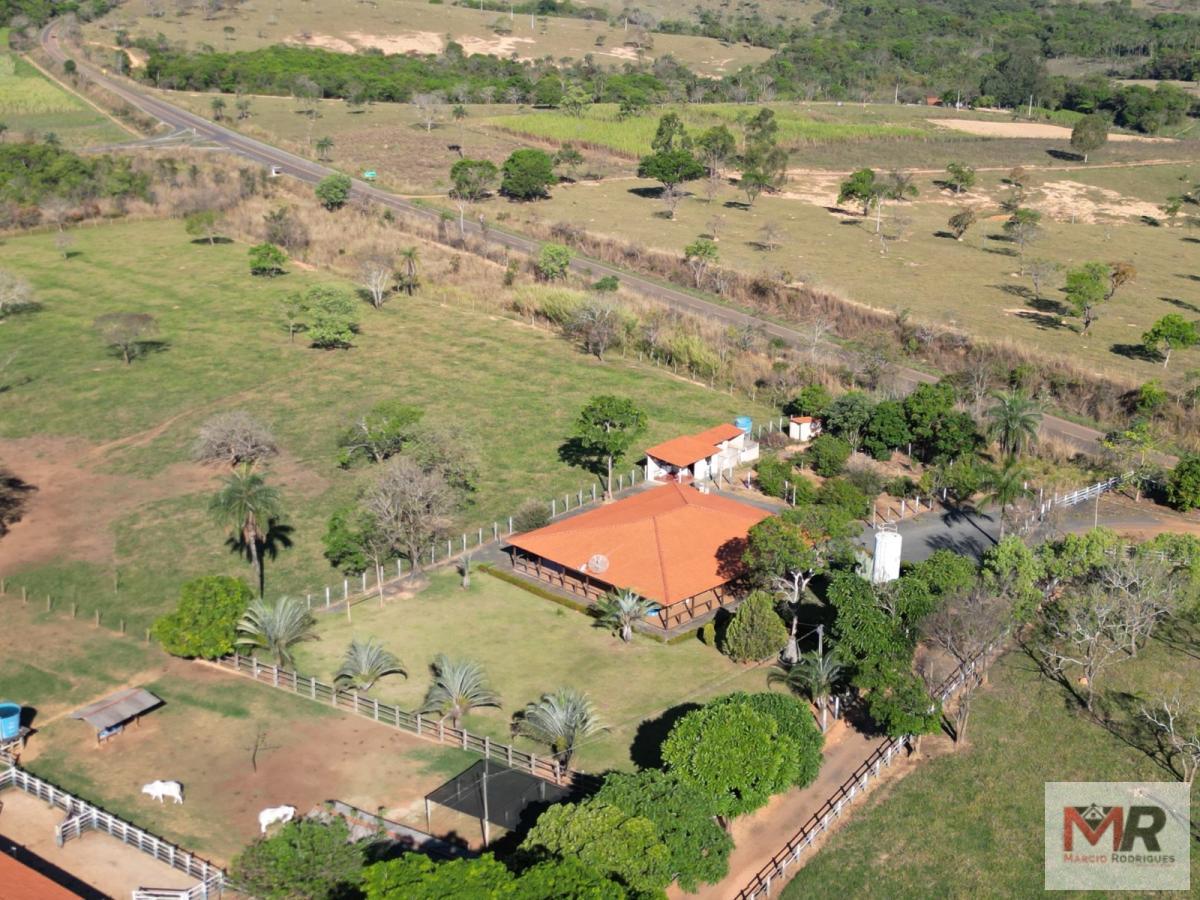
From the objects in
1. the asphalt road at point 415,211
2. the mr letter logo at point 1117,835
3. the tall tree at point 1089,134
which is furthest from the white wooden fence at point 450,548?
the tall tree at point 1089,134

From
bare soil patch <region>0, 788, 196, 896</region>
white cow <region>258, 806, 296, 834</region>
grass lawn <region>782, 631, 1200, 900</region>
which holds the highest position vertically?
white cow <region>258, 806, 296, 834</region>

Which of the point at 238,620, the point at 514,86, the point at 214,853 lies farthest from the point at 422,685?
the point at 514,86

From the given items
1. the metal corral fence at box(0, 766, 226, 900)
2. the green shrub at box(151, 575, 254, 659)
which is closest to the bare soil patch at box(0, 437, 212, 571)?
the green shrub at box(151, 575, 254, 659)

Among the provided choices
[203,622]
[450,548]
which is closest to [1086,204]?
[450,548]

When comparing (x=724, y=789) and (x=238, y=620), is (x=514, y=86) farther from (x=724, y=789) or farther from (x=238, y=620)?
(x=724, y=789)

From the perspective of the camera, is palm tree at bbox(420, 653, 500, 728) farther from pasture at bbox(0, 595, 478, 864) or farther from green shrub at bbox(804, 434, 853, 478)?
green shrub at bbox(804, 434, 853, 478)
